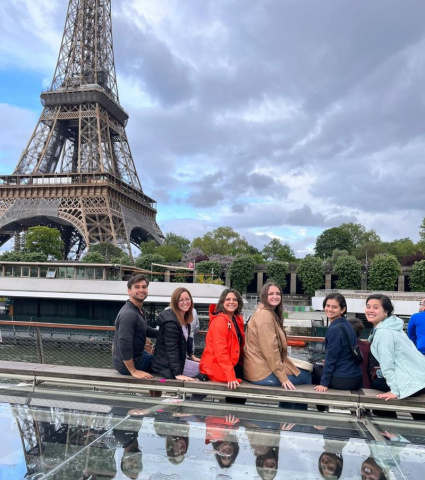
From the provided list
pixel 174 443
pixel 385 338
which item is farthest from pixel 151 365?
pixel 385 338

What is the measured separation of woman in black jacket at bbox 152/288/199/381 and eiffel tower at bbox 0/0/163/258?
40.2m

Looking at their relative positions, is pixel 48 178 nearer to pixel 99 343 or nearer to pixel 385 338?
pixel 99 343

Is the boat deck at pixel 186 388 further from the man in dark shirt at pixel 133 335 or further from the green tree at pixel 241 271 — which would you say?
the green tree at pixel 241 271

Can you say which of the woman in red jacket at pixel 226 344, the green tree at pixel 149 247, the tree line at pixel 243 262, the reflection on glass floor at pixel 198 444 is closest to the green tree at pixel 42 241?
the tree line at pixel 243 262

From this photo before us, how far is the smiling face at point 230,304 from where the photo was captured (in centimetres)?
429

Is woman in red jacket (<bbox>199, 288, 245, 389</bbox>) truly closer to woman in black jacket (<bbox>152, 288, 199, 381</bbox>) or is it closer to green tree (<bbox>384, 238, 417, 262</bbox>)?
woman in black jacket (<bbox>152, 288, 199, 381</bbox>)

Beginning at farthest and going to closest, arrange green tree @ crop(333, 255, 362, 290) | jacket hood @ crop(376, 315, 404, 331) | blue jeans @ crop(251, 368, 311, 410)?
green tree @ crop(333, 255, 362, 290), blue jeans @ crop(251, 368, 311, 410), jacket hood @ crop(376, 315, 404, 331)

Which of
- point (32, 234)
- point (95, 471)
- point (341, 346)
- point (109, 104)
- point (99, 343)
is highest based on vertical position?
point (109, 104)

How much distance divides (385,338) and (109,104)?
53.2 m

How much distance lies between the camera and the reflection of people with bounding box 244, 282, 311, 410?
13.6 ft

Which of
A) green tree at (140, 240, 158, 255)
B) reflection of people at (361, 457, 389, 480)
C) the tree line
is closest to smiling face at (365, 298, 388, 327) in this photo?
reflection of people at (361, 457, 389, 480)

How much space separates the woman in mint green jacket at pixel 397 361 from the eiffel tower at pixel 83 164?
41204mm

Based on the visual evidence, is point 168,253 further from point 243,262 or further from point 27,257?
point 27,257

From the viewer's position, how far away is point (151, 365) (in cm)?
458
